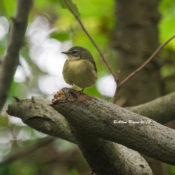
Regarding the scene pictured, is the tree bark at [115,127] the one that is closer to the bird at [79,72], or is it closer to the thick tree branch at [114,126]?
the thick tree branch at [114,126]

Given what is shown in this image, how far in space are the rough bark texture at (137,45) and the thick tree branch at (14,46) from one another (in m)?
1.53

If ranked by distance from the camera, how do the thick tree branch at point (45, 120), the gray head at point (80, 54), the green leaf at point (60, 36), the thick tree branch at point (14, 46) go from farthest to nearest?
1. the green leaf at point (60, 36)
2. the gray head at point (80, 54)
3. the thick tree branch at point (14, 46)
4. the thick tree branch at point (45, 120)

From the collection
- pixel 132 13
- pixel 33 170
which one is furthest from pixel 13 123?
pixel 132 13

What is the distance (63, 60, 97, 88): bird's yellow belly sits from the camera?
2781 mm

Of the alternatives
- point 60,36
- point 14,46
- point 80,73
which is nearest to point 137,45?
point 60,36

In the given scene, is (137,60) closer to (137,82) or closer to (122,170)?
(137,82)

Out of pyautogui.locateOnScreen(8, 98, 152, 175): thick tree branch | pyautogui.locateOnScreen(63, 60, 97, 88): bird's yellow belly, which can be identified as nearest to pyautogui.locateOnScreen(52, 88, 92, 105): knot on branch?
pyautogui.locateOnScreen(8, 98, 152, 175): thick tree branch

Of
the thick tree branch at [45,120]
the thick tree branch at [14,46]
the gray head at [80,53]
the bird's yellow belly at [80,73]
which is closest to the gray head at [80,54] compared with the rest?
the gray head at [80,53]

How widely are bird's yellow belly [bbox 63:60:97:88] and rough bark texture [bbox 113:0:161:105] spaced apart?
1249 mm

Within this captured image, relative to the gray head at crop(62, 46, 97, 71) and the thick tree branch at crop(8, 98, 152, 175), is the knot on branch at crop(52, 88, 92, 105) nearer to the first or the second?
the thick tree branch at crop(8, 98, 152, 175)

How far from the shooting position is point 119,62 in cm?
424

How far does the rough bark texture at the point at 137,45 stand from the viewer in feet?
13.3

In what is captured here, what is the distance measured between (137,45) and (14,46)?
73.7 inches

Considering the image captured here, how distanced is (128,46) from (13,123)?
5.98 ft
